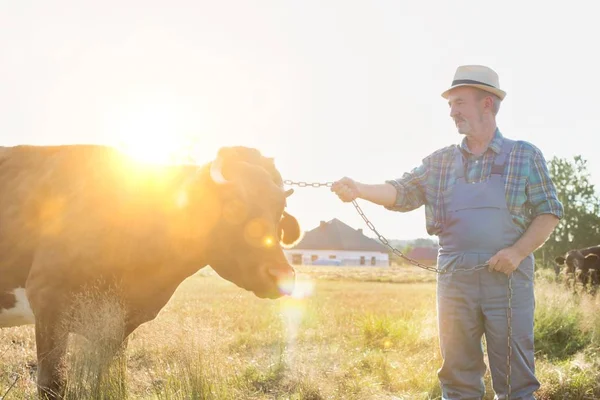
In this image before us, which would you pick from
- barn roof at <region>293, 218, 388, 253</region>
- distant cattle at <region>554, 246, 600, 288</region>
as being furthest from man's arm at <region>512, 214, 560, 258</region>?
barn roof at <region>293, 218, 388, 253</region>

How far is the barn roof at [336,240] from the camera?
95.9 meters

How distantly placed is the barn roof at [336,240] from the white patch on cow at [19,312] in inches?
3489

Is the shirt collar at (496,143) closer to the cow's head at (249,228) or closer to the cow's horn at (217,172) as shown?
the cow's head at (249,228)

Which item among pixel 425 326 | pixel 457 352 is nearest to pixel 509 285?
pixel 457 352

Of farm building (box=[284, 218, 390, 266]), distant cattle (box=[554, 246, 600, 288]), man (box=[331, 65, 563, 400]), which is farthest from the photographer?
farm building (box=[284, 218, 390, 266])

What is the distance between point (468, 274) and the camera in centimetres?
457

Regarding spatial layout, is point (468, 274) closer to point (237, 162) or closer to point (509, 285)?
point (509, 285)

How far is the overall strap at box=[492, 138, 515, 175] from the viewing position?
4.55 metres

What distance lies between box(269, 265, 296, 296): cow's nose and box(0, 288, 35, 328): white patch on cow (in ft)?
7.54

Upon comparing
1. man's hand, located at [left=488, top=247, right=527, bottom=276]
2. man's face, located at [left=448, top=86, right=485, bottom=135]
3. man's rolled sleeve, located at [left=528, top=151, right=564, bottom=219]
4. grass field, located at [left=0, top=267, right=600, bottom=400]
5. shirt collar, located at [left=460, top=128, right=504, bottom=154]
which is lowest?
grass field, located at [left=0, top=267, right=600, bottom=400]

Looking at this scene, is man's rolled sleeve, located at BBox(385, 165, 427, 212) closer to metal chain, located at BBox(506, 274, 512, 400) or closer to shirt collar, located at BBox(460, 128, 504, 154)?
shirt collar, located at BBox(460, 128, 504, 154)

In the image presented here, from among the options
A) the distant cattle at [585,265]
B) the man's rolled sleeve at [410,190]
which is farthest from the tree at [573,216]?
the man's rolled sleeve at [410,190]

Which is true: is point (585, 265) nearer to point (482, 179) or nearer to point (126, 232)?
point (482, 179)

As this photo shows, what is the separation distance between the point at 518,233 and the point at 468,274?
485mm
